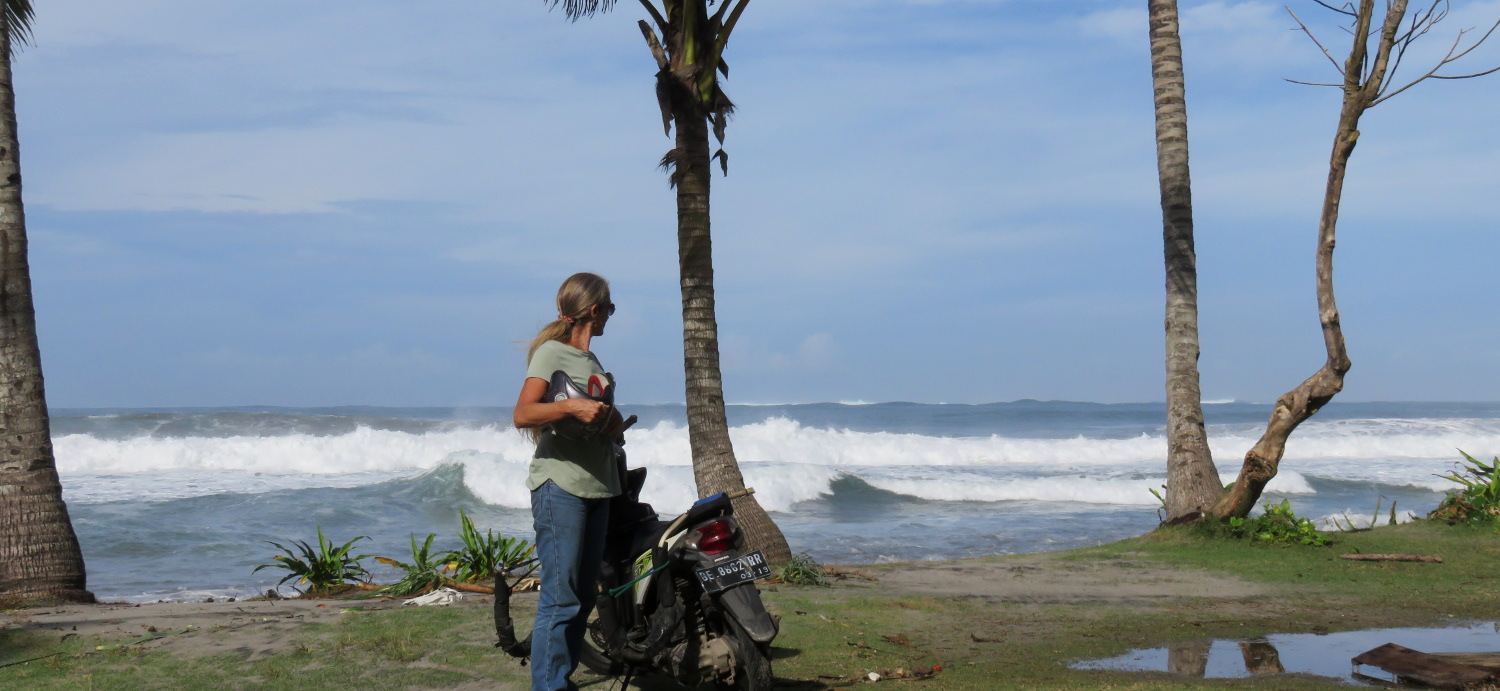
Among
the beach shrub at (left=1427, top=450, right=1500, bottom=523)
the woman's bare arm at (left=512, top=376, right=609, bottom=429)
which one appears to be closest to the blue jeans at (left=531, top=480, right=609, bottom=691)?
the woman's bare arm at (left=512, top=376, right=609, bottom=429)

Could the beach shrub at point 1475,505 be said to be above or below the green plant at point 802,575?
above

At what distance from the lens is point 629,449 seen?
33000mm

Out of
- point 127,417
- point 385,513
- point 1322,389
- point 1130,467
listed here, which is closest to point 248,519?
point 385,513

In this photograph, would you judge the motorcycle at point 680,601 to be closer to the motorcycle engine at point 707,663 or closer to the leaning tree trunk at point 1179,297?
the motorcycle engine at point 707,663

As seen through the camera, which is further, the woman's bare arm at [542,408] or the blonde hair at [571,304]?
the blonde hair at [571,304]

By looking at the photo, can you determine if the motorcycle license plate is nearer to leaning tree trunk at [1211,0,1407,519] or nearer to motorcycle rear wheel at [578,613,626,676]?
motorcycle rear wheel at [578,613,626,676]

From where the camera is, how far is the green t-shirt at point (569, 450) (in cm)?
439

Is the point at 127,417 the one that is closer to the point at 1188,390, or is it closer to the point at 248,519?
the point at 248,519

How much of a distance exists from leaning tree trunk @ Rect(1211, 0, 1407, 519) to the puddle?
259cm

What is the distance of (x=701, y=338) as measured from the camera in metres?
9.34

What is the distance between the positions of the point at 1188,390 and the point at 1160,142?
2515 millimetres

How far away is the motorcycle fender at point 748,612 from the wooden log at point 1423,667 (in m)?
3.20

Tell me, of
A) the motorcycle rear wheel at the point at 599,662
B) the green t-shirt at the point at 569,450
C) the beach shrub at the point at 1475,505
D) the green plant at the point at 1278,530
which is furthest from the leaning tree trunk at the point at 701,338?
the beach shrub at the point at 1475,505

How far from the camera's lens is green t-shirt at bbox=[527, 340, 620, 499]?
4.39 metres
